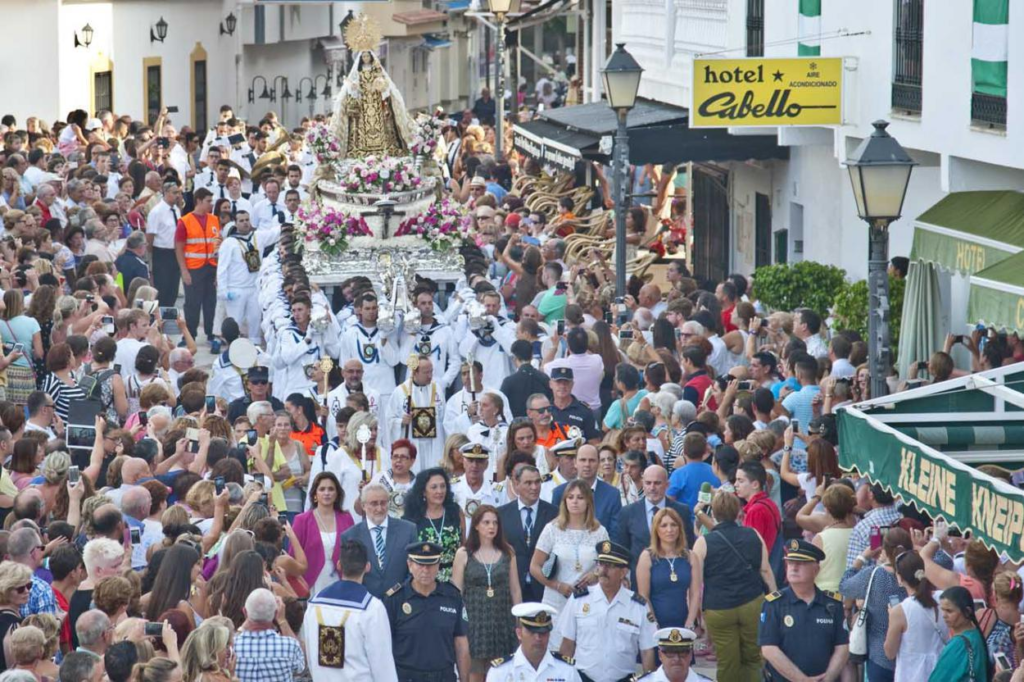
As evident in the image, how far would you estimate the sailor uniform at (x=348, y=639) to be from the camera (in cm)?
1013

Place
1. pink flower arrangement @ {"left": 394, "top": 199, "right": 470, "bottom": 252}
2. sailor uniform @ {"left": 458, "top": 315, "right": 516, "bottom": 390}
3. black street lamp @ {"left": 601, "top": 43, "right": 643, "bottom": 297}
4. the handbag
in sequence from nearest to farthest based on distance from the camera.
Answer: the handbag, sailor uniform @ {"left": 458, "top": 315, "right": 516, "bottom": 390}, black street lamp @ {"left": 601, "top": 43, "right": 643, "bottom": 297}, pink flower arrangement @ {"left": 394, "top": 199, "right": 470, "bottom": 252}

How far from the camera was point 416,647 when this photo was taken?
10.8 metres

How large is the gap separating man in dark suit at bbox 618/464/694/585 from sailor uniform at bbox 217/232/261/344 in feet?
34.4

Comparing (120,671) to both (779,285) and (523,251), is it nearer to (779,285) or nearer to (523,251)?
(779,285)

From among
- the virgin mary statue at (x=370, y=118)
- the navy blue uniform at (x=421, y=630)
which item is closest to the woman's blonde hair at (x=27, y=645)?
the navy blue uniform at (x=421, y=630)

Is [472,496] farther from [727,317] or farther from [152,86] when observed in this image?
[152,86]

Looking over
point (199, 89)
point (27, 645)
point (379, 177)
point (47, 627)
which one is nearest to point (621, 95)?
point (379, 177)

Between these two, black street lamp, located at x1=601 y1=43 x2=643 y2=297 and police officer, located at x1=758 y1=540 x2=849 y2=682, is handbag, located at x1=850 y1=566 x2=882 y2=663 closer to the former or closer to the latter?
police officer, located at x1=758 y1=540 x2=849 y2=682

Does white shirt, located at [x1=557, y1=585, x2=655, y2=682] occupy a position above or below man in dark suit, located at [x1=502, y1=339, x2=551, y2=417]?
below

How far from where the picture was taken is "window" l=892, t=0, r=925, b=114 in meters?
17.2

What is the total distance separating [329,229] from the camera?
2189 cm

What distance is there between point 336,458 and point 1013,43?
5.54 meters

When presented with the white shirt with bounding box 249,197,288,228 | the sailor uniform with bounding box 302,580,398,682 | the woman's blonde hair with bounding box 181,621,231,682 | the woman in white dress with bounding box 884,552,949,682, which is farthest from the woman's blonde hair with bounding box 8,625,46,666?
the white shirt with bounding box 249,197,288,228

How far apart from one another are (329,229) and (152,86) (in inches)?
886
